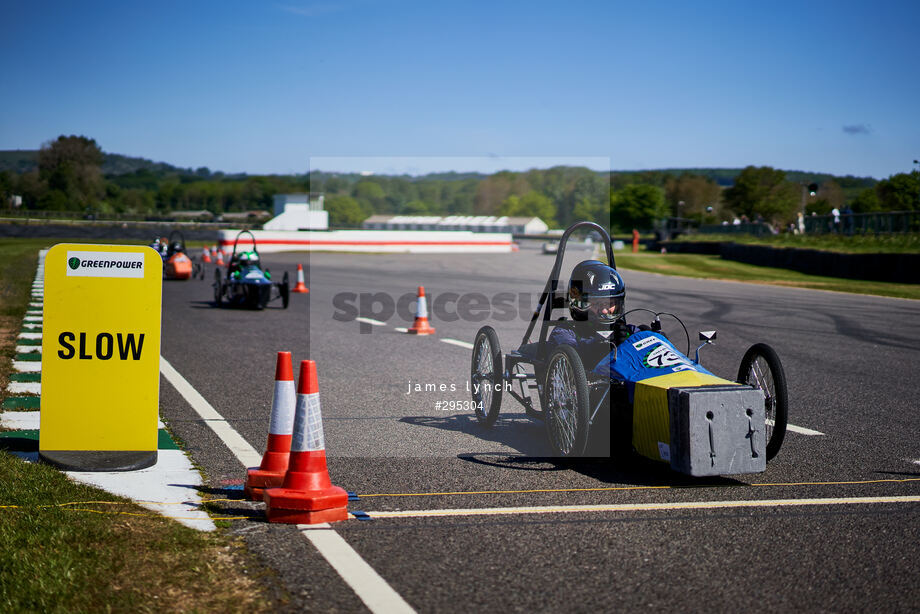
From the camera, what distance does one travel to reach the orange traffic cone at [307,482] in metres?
4.83

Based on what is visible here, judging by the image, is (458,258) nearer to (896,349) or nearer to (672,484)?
(896,349)

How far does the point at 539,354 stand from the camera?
23.7 ft

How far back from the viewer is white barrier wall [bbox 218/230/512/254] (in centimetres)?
5034

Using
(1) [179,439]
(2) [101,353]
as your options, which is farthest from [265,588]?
(1) [179,439]

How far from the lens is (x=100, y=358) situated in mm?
5902

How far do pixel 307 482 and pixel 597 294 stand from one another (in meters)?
2.82

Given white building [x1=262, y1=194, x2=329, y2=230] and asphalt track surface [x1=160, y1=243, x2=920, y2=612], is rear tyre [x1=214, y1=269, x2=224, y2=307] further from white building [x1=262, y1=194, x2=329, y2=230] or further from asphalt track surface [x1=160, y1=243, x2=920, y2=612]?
white building [x1=262, y1=194, x2=329, y2=230]

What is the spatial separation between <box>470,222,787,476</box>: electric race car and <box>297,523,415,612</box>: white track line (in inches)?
76.4

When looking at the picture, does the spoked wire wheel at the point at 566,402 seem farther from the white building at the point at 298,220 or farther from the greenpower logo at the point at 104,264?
the white building at the point at 298,220

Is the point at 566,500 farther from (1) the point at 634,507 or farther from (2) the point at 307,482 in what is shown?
(2) the point at 307,482

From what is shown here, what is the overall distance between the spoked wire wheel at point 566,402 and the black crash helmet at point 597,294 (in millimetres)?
484

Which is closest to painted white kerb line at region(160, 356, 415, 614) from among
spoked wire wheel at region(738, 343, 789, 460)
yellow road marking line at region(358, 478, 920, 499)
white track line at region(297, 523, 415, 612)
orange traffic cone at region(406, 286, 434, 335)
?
white track line at region(297, 523, 415, 612)

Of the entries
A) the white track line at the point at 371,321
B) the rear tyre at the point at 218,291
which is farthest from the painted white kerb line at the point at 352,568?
the rear tyre at the point at 218,291

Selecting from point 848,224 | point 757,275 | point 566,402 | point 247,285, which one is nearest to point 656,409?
point 566,402
